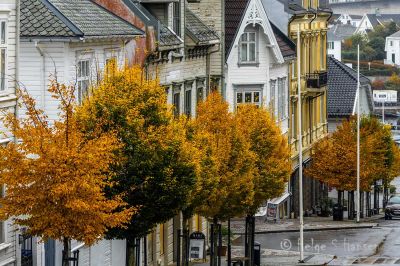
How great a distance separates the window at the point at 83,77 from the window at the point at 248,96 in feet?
96.0

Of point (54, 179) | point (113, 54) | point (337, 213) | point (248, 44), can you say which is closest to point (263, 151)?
point (113, 54)

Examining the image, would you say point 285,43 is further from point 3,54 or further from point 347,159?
point 3,54

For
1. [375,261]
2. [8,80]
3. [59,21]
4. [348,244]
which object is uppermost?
[59,21]

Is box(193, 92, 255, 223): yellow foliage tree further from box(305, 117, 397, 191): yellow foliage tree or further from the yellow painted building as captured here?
box(305, 117, 397, 191): yellow foliage tree

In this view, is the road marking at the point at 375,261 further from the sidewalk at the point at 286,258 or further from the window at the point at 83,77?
the window at the point at 83,77

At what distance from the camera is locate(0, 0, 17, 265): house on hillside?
35.5m

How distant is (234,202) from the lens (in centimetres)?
5019

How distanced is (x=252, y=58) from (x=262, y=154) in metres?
16.5

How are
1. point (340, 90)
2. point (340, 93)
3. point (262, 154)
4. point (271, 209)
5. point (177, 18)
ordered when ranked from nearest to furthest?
point (177, 18)
point (262, 154)
point (271, 209)
point (340, 93)
point (340, 90)

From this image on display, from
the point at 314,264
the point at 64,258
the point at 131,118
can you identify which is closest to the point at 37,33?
the point at 131,118

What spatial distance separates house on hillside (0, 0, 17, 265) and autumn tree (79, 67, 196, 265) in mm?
1823

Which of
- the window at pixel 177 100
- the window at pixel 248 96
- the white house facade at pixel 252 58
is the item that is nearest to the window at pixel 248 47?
the white house facade at pixel 252 58

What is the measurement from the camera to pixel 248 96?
2788 inches

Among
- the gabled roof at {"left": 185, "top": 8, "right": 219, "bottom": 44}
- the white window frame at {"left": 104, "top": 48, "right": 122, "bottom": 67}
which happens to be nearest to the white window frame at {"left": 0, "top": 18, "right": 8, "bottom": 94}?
the white window frame at {"left": 104, "top": 48, "right": 122, "bottom": 67}
